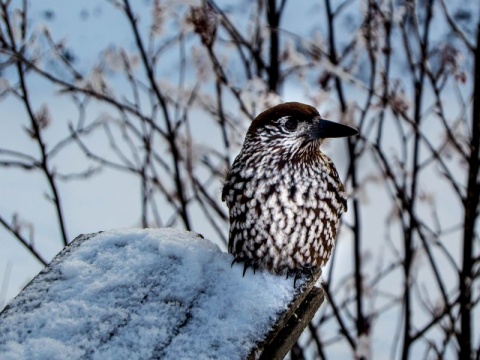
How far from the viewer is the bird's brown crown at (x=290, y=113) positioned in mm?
2287

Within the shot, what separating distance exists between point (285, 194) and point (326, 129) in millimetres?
232

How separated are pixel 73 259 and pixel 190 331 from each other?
42cm

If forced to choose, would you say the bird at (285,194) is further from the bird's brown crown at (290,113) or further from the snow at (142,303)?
the snow at (142,303)

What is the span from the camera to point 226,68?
4.04 m

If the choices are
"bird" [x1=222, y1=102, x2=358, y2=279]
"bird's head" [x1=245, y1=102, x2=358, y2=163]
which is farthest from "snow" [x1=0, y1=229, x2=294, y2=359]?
"bird's head" [x1=245, y1=102, x2=358, y2=163]

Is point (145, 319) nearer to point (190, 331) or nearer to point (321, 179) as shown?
point (190, 331)

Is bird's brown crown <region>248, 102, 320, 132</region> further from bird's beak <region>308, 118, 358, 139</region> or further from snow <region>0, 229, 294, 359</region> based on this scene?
snow <region>0, 229, 294, 359</region>

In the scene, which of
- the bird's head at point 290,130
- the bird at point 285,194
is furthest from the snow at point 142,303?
the bird's head at point 290,130

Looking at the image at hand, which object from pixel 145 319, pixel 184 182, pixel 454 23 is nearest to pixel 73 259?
pixel 145 319

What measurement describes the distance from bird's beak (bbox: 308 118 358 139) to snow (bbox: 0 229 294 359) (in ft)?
1.56

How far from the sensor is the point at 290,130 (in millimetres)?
2305

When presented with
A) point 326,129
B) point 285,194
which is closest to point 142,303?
point 285,194

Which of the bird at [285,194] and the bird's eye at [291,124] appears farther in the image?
the bird's eye at [291,124]

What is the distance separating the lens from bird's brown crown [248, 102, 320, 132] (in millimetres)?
2287
